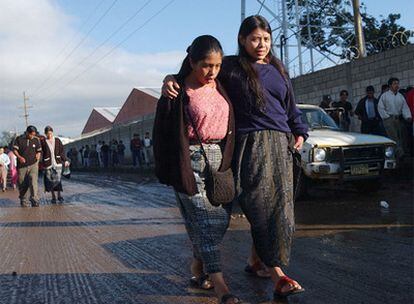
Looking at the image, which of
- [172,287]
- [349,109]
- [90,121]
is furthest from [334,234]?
[90,121]

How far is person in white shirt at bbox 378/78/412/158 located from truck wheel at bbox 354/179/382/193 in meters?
1.36

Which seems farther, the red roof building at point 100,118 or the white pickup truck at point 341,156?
the red roof building at point 100,118

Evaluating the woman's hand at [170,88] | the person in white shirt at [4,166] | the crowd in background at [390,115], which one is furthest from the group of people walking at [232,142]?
the person in white shirt at [4,166]

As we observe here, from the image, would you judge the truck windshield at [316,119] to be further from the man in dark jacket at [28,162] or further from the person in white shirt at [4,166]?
the person in white shirt at [4,166]

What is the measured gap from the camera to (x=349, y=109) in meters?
13.2

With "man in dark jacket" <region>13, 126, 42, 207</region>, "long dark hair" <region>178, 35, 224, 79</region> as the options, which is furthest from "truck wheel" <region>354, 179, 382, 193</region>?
"long dark hair" <region>178, 35, 224, 79</region>

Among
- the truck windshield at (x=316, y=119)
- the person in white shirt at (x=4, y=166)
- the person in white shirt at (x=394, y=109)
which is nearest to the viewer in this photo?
the truck windshield at (x=316, y=119)

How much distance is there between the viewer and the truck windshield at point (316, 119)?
32.7 feet

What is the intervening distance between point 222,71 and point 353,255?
240 centimetres

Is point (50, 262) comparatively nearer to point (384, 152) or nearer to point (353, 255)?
point (353, 255)

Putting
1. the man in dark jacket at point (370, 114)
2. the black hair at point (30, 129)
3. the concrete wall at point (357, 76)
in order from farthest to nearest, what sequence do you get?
the concrete wall at point (357, 76) → the black hair at point (30, 129) → the man in dark jacket at point (370, 114)

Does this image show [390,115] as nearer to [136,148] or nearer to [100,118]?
[136,148]

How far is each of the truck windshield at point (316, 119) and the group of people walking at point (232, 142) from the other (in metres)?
6.10

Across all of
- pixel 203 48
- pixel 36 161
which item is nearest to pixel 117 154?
→ pixel 36 161
